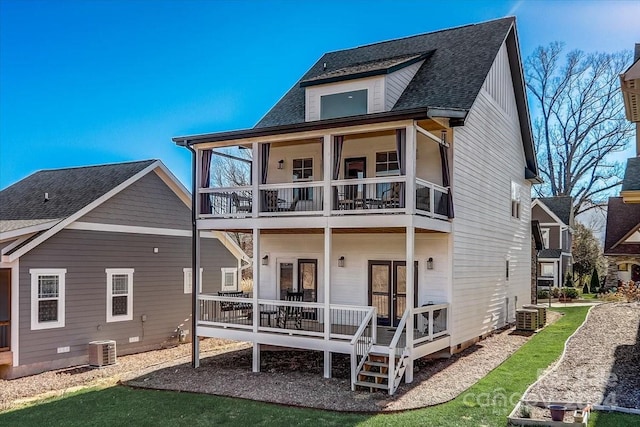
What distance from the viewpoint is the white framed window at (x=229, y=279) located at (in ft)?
68.9

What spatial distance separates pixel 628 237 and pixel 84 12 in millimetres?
25150

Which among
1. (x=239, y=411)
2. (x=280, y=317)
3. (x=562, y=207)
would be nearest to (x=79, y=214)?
(x=280, y=317)

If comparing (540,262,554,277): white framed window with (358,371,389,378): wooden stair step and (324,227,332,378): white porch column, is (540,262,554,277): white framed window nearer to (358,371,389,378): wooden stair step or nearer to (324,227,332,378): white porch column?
(324,227,332,378): white porch column

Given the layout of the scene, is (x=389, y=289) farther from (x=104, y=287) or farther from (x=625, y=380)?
(x=104, y=287)

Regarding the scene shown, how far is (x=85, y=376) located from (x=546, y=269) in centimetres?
3078

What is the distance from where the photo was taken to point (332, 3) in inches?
715

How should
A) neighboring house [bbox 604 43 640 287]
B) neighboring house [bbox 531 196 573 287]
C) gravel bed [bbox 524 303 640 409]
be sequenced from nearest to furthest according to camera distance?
gravel bed [bbox 524 303 640 409] < neighboring house [bbox 604 43 640 287] < neighboring house [bbox 531 196 573 287]

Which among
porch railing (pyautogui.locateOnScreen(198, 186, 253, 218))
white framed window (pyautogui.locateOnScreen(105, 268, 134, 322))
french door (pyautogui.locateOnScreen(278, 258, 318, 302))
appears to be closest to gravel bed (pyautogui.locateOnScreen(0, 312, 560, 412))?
white framed window (pyautogui.locateOnScreen(105, 268, 134, 322))

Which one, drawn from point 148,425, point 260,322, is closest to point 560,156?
point 260,322

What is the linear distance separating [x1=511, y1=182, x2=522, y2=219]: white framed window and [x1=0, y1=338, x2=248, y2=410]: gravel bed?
10666 mm

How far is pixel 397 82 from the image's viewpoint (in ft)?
50.7

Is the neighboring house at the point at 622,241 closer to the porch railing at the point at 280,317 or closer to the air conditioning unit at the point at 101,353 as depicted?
the porch railing at the point at 280,317

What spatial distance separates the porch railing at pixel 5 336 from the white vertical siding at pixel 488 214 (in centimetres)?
1126

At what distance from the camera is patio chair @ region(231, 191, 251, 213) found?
557 inches
